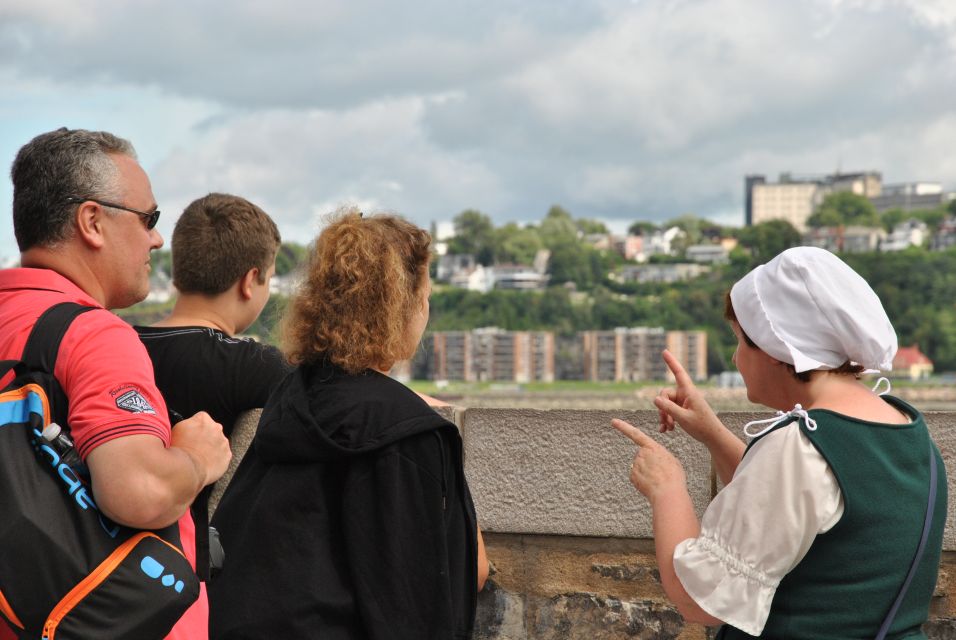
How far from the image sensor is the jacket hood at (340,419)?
78.4 inches

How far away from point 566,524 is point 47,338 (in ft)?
5.80

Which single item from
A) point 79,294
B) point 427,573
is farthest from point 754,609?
point 79,294

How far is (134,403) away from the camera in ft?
5.74

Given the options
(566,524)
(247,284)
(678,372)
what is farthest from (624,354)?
(678,372)

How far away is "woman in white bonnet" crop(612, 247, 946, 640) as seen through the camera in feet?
5.80

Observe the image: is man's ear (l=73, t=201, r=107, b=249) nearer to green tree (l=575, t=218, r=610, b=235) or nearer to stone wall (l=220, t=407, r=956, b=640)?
stone wall (l=220, t=407, r=956, b=640)

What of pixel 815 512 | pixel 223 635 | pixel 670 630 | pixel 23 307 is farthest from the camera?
pixel 670 630

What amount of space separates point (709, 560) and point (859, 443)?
0.96ft

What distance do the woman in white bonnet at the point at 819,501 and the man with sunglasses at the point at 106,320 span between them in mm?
786

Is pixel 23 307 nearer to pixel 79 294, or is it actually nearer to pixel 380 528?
pixel 79 294

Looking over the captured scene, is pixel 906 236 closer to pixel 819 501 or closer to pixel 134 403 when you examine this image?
pixel 819 501

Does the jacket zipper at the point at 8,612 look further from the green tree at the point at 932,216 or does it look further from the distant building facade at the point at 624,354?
the green tree at the point at 932,216

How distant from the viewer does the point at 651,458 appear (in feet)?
6.77

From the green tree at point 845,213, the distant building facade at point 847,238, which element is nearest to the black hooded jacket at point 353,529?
the distant building facade at point 847,238
